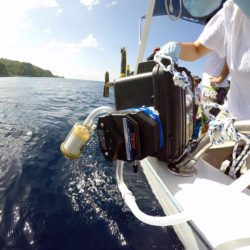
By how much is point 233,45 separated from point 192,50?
1.28 feet

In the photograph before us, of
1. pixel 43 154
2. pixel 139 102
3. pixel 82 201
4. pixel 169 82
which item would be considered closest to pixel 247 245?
pixel 169 82

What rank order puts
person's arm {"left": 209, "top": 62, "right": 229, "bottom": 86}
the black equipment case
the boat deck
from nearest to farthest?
the boat deck < the black equipment case < person's arm {"left": 209, "top": 62, "right": 229, "bottom": 86}

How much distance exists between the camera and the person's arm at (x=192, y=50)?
1332 millimetres

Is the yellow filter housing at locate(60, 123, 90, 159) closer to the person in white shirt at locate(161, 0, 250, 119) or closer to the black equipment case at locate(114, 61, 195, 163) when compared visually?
the black equipment case at locate(114, 61, 195, 163)

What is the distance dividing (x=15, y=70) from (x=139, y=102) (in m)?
103

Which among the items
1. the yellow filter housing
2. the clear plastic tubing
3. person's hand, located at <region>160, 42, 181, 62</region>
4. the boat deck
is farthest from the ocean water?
person's hand, located at <region>160, 42, 181, 62</region>

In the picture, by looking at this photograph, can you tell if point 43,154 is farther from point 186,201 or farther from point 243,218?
point 243,218

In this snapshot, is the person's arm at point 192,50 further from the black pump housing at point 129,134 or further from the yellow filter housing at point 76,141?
the yellow filter housing at point 76,141

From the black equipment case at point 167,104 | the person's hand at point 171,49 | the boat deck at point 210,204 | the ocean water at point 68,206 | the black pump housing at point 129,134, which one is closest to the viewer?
the boat deck at point 210,204

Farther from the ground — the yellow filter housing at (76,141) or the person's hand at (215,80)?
the person's hand at (215,80)

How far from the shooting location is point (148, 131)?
0.91m

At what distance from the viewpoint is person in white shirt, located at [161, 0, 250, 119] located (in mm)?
946

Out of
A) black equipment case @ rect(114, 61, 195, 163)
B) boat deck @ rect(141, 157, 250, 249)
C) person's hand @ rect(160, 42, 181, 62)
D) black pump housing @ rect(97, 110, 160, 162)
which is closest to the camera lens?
boat deck @ rect(141, 157, 250, 249)

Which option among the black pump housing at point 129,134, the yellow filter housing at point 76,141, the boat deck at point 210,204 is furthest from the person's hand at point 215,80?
the yellow filter housing at point 76,141
